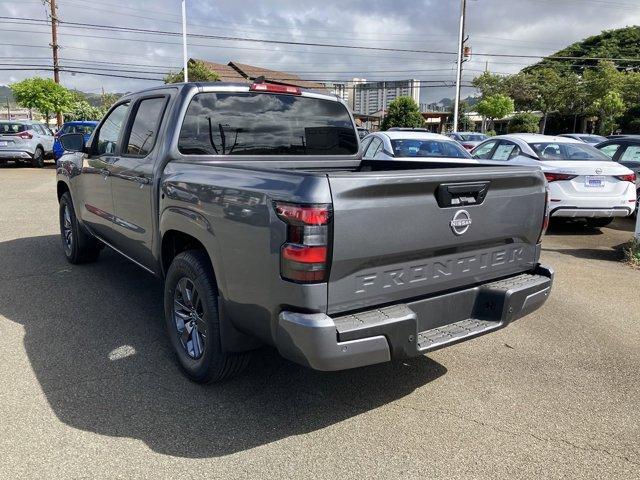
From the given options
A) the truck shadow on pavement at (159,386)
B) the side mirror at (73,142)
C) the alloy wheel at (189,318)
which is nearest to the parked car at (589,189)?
the truck shadow on pavement at (159,386)

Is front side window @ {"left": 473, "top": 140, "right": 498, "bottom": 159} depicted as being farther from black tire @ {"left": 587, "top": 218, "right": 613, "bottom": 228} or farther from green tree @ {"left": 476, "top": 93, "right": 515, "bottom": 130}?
green tree @ {"left": 476, "top": 93, "right": 515, "bottom": 130}

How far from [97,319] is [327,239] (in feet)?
9.71

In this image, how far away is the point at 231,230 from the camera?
2986 mm

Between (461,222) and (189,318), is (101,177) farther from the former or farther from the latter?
(461,222)

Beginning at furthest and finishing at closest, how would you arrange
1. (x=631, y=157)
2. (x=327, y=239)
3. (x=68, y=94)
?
(x=68, y=94) → (x=631, y=157) → (x=327, y=239)

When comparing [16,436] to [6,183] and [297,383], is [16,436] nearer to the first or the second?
[297,383]

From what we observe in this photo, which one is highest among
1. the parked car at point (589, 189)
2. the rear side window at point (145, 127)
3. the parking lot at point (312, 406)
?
the rear side window at point (145, 127)

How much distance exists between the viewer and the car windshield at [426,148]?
10.3m

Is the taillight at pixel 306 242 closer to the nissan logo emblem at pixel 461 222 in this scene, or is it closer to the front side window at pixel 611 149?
the nissan logo emblem at pixel 461 222

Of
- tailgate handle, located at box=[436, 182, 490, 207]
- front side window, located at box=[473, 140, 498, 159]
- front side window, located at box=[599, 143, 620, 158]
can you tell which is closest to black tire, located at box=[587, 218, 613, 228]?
front side window, located at box=[599, 143, 620, 158]

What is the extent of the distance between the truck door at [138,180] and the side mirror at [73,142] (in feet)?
3.68

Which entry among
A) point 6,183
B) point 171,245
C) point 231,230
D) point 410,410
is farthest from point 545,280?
point 6,183

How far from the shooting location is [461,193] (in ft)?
9.97

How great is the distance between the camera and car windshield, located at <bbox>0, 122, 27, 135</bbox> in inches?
782
